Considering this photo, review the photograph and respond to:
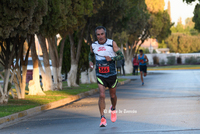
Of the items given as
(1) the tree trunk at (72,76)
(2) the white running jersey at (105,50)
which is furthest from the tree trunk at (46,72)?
(2) the white running jersey at (105,50)

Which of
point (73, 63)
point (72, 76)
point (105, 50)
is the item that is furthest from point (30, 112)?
point (73, 63)

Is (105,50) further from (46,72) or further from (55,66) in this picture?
(55,66)

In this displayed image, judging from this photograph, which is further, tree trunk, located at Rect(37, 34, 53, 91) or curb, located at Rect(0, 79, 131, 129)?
tree trunk, located at Rect(37, 34, 53, 91)

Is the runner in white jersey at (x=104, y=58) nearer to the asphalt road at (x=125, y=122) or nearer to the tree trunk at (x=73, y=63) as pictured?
the asphalt road at (x=125, y=122)

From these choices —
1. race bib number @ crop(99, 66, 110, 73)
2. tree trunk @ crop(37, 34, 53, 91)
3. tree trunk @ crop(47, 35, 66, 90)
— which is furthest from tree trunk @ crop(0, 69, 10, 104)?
tree trunk @ crop(47, 35, 66, 90)

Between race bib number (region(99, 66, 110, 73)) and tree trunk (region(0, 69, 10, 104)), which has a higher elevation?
race bib number (region(99, 66, 110, 73))

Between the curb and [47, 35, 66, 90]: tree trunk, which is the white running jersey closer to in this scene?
the curb

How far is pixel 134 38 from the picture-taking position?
41.6m

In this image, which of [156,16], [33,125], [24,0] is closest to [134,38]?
[156,16]

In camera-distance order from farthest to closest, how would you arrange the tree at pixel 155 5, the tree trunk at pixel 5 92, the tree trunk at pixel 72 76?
the tree at pixel 155 5 < the tree trunk at pixel 72 76 < the tree trunk at pixel 5 92

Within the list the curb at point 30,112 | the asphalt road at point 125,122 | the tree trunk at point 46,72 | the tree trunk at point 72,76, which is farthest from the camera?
the tree trunk at point 72,76

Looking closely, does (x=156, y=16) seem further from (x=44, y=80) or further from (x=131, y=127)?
(x=131, y=127)

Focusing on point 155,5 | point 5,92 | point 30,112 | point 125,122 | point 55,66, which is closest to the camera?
point 125,122


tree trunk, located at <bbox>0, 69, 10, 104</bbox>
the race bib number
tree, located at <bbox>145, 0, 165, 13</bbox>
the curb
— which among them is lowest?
the curb
